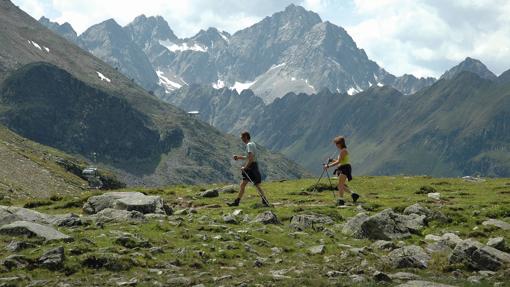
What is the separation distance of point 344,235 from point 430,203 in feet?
40.7

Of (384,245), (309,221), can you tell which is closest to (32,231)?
(309,221)

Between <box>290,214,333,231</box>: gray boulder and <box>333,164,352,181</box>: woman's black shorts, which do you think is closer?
<box>290,214,333,231</box>: gray boulder

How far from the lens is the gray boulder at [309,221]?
2620 centimetres

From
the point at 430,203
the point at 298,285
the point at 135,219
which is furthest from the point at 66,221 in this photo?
the point at 430,203

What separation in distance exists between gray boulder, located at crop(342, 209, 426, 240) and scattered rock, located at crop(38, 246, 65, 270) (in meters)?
12.8

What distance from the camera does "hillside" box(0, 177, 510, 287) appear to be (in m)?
17.8

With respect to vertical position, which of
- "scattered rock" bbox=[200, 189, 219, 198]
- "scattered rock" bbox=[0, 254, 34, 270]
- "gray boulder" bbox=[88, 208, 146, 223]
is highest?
"scattered rock" bbox=[200, 189, 219, 198]

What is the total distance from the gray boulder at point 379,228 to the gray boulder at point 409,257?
2.84 m

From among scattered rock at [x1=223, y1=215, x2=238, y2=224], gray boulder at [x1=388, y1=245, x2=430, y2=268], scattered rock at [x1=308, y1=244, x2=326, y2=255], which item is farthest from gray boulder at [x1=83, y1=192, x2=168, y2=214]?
gray boulder at [x1=388, y1=245, x2=430, y2=268]

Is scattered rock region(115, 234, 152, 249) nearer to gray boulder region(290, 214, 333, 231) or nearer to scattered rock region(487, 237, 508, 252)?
gray boulder region(290, 214, 333, 231)

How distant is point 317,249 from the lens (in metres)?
22.3

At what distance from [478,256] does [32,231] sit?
16.0 metres

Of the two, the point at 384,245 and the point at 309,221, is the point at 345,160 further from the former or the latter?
the point at 384,245

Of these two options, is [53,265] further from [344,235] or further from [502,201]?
[502,201]
